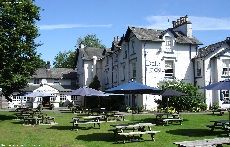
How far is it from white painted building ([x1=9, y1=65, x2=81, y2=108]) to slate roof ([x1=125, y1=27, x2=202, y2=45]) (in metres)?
22.1

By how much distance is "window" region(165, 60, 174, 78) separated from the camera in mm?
40906

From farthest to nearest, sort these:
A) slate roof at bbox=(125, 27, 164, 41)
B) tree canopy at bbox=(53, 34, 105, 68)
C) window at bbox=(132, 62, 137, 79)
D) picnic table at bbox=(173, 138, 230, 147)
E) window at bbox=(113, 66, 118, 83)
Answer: tree canopy at bbox=(53, 34, 105, 68)
window at bbox=(113, 66, 118, 83)
window at bbox=(132, 62, 137, 79)
slate roof at bbox=(125, 27, 164, 41)
picnic table at bbox=(173, 138, 230, 147)

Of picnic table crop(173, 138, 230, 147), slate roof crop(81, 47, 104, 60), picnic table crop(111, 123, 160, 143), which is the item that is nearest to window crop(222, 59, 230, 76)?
slate roof crop(81, 47, 104, 60)

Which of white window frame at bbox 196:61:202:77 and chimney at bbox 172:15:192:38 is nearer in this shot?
white window frame at bbox 196:61:202:77

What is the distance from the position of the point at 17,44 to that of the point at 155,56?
17.4 metres

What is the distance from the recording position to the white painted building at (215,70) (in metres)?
39.7

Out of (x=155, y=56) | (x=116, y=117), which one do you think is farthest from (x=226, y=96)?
(x=116, y=117)

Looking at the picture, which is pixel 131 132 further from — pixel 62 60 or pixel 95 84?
pixel 62 60

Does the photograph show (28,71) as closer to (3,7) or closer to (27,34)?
(27,34)

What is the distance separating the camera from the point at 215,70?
132 feet

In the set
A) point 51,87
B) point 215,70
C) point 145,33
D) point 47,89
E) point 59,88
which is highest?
point 145,33

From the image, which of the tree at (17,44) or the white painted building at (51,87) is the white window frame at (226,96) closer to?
the tree at (17,44)

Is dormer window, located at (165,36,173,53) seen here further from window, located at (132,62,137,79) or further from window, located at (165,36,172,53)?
window, located at (132,62,137,79)

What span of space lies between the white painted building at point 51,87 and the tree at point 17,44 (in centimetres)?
2807
